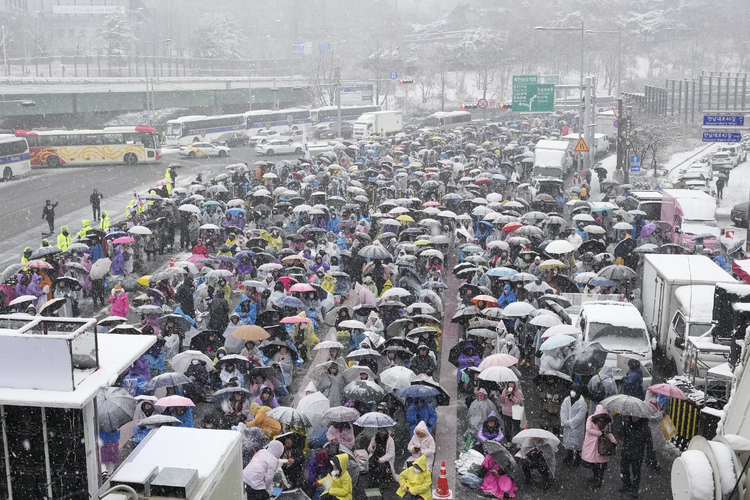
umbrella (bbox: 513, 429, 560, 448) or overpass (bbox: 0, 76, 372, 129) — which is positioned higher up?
overpass (bbox: 0, 76, 372, 129)

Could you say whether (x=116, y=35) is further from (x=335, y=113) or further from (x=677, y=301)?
(x=677, y=301)

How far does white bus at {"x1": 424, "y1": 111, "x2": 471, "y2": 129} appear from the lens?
2749 inches

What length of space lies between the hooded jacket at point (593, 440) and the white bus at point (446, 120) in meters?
59.0

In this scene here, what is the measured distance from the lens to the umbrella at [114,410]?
10.4m

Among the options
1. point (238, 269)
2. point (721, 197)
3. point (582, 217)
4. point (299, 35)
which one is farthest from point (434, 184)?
point (299, 35)

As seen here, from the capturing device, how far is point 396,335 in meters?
14.8

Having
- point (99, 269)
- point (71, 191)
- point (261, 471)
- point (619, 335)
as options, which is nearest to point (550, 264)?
point (619, 335)

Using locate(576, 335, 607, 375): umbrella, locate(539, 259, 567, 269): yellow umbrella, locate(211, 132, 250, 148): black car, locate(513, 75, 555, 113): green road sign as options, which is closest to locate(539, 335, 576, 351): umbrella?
locate(576, 335, 607, 375): umbrella

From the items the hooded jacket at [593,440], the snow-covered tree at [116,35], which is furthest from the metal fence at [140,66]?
the hooded jacket at [593,440]

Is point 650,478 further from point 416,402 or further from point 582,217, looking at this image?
point 582,217

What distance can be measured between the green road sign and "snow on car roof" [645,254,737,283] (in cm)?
3120

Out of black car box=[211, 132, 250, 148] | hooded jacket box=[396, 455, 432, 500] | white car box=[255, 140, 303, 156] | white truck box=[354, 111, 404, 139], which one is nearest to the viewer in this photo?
hooded jacket box=[396, 455, 432, 500]

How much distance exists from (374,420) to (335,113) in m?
65.4

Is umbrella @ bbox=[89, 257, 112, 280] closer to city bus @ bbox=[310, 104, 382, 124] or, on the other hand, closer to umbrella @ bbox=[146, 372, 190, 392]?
umbrella @ bbox=[146, 372, 190, 392]
